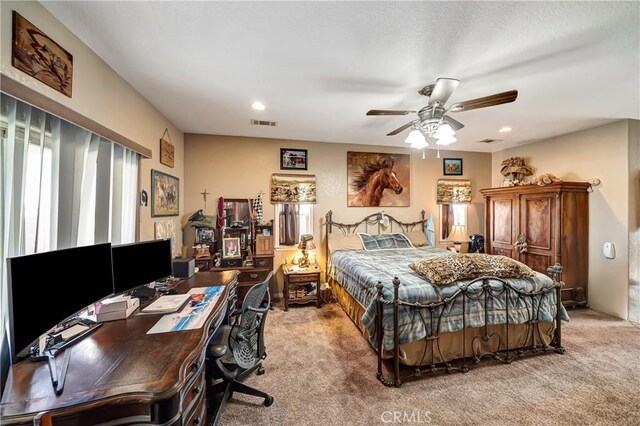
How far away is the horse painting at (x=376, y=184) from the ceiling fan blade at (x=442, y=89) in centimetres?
236

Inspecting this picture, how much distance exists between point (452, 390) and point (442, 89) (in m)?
2.52

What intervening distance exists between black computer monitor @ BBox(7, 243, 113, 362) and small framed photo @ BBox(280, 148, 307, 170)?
3037mm

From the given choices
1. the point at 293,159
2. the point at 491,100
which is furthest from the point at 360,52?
the point at 293,159

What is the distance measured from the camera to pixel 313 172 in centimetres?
436

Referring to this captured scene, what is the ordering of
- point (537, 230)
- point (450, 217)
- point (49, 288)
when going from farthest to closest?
1. point (450, 217)
2. point (537, 230)
3. point (49, 288)

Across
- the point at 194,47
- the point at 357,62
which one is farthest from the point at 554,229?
the point at 194,47

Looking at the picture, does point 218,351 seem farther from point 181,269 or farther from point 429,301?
point 429,301

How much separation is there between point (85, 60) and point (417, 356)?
3.62m

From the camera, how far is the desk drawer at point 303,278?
367 cm

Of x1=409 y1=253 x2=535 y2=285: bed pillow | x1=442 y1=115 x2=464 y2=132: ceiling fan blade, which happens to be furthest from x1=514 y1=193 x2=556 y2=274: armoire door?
x1=442 y1=115 x2=464 y2=132: ceiling fan blade

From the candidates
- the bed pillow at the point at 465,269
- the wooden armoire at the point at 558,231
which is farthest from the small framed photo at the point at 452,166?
the bed pillow at the point at 465,269

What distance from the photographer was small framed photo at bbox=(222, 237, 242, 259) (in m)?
3.61

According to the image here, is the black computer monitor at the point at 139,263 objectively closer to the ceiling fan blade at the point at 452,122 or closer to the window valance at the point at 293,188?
the window valance at the point at 293,188

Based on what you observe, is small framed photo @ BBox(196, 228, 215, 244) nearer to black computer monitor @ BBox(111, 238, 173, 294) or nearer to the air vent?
black computer monitor @ BBox(111, 238, 173, 294)
